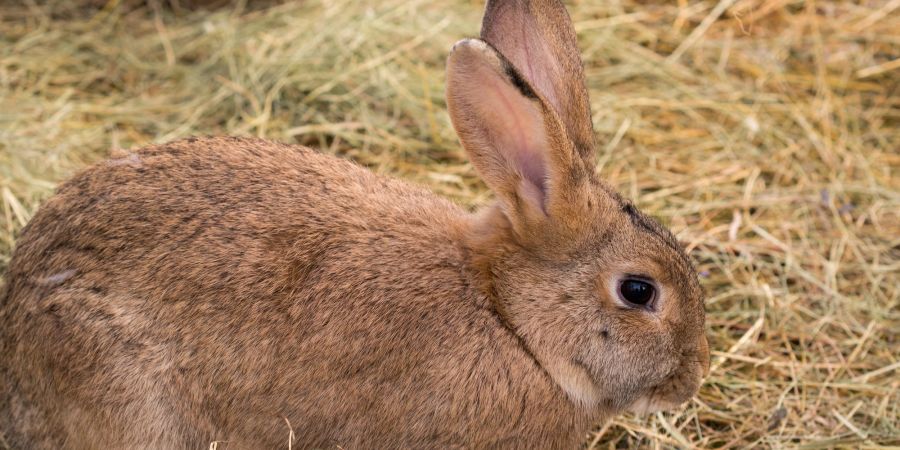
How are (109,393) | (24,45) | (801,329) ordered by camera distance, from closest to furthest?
(109,393) → (801,329) → (24,45)

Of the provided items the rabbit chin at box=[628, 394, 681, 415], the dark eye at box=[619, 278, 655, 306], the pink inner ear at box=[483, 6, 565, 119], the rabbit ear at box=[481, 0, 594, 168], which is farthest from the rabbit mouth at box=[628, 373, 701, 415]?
the pink inner ear at box=[483, 6, 565, 119]

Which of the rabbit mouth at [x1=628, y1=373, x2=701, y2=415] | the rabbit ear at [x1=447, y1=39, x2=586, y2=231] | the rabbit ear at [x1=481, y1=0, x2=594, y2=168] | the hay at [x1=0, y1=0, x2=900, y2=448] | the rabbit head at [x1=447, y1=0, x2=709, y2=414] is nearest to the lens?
the rabbit ear at [x1=447, y1=39, x2=586, y2=231]

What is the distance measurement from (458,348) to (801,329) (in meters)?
2.15

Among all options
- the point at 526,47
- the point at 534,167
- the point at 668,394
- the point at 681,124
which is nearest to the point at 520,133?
the point at 534,167

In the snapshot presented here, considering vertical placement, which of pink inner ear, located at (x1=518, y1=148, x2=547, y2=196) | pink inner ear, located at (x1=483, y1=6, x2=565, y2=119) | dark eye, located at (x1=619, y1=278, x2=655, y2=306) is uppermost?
pink inner ear, located at (x1=483, y1=6, x2=565, y2=119)

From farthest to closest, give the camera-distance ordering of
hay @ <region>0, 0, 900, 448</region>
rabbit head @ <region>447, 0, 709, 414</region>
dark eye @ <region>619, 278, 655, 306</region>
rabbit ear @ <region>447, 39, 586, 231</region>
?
1. hay @ <region>0, 0, 900, 448</region>
2. dark eye @ <region>619, 278, 655, 306</region>
3. rabbit head @ <region>447, 0, 709, 414</region>
4. rabbit ear @ <region>447, 39, 586, 231</region>

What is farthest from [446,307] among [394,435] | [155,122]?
[155,122]

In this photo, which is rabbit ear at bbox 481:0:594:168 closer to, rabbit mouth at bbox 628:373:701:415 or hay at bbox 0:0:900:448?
rabbit mouth at bbox 628:373:701:415

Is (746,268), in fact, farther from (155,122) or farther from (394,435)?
(155,122)

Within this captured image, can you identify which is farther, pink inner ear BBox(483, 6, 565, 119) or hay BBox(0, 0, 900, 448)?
hay BBox(0, 0, 900, 448)

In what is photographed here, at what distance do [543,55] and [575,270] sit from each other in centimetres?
85

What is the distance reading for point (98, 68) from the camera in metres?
6.80

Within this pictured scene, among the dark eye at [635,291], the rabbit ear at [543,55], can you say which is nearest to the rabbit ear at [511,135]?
the dark eye at [635,291]

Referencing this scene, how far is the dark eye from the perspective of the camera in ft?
12.5
